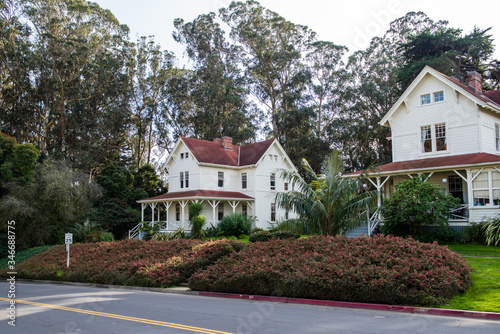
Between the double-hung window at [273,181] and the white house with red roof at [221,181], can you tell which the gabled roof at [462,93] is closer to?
the white house with red roof at [221,181]

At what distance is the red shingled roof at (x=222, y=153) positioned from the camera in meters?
39.2

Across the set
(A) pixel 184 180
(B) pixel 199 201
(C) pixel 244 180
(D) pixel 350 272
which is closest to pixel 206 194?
(B) pixel 199 201

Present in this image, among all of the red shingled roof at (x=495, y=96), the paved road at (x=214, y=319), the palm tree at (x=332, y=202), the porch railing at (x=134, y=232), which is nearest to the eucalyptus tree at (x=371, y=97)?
the red shingled roof at (x=495, y=96)

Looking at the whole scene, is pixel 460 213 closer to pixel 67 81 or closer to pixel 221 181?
pixel 221 181

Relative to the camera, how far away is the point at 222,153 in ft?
135

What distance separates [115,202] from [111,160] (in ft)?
53.0

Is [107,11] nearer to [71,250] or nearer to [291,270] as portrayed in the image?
[71,250]

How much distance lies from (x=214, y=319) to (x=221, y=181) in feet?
99.7

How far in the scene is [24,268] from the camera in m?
25.0

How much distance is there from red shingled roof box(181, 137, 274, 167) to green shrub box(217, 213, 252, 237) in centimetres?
726

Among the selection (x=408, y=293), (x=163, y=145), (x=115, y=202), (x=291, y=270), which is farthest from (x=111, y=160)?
(x=408, y=293)

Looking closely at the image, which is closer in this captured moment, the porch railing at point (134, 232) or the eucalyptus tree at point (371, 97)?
the porch railing at point (134, 232)

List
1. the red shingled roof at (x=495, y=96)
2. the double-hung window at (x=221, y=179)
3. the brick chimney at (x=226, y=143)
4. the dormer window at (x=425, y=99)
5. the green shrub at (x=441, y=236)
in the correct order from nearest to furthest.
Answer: the green shrub at (x=441, y=236), the dormer window at (x=425, y=99), the red shingled roof at (x=495, y=96), the double-hung window at (x=221, y=179), the brick chimney at (x=226, y=143)

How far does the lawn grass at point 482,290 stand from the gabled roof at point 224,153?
2574 cm
